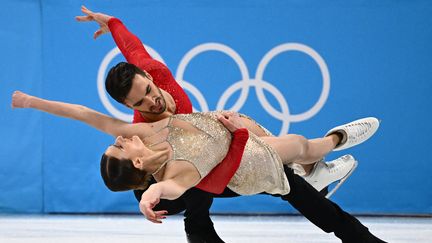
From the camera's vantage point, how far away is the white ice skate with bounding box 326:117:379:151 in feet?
17.5

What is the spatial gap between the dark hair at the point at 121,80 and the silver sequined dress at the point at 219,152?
292 millimetres

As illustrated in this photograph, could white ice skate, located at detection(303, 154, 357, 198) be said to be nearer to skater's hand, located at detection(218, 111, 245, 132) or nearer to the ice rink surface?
the ice rink surface

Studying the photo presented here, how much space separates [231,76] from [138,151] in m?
3.45

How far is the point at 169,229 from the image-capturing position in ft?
22.1

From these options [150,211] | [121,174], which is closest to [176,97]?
[121,174]

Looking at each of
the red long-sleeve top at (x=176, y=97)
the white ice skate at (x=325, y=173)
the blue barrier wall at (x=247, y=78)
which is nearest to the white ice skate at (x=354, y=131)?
the white ice skate at (x=325, y=173)

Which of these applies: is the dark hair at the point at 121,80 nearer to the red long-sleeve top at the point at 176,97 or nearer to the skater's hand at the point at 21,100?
the red long-sleeve top at the point at 176,97

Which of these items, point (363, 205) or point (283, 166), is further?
point (363, 205)

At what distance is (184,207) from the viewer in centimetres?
509

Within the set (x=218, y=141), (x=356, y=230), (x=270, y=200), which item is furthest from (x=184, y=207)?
(x=270, y=200)

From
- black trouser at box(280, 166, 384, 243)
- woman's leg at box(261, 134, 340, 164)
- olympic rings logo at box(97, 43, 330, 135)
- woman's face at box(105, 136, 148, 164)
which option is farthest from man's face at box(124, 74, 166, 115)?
olympic rings logo at box(97, 43, 330, 135)

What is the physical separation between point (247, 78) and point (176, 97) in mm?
2633

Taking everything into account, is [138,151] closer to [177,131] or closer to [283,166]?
[177,131]

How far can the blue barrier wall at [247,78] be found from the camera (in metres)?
7.56
